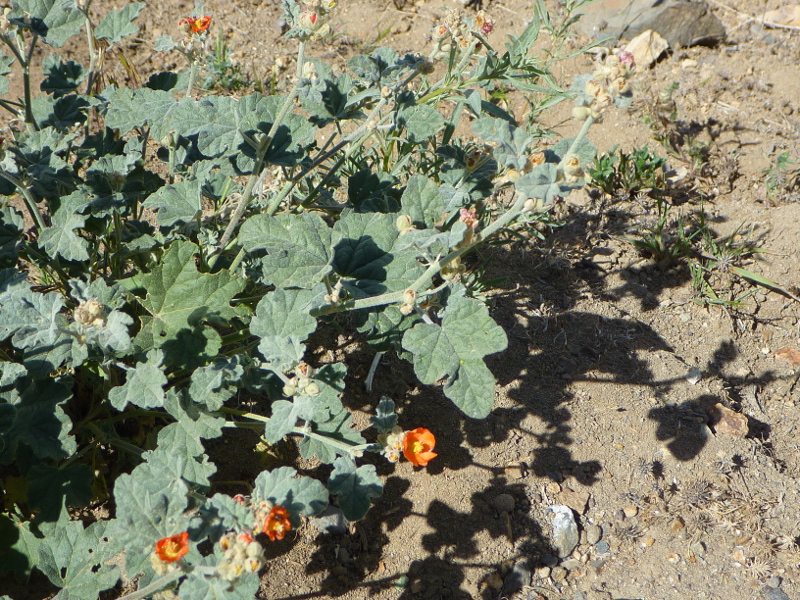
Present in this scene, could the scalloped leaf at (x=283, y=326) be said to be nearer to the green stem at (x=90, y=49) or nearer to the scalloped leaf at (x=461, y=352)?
the scalloped leaf at (x=461, y=352)

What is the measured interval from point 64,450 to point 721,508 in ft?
7.89

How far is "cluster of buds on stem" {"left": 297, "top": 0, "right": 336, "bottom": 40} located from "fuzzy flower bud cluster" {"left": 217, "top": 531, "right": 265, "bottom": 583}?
4.50ft

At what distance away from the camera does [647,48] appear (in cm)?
474

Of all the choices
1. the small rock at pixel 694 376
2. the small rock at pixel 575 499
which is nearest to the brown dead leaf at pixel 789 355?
the small rock at pixel 694 376

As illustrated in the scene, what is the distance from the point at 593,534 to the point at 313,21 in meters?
2.11

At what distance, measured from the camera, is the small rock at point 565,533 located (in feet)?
8.73

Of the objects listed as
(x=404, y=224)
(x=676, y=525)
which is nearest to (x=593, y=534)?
(x=676, y=525)

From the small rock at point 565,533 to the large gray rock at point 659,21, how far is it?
3444 millimetres

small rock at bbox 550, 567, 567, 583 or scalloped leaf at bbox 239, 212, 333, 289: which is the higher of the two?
scalloped leaf at bbox 239, 212, 333, 289

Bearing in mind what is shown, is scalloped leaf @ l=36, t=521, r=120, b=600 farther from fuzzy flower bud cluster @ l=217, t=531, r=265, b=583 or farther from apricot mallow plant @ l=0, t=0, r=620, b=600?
fuzzy flower bud cluster @ l=217, t=531, r=265, b=583

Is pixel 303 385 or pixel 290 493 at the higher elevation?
pixel 303 385

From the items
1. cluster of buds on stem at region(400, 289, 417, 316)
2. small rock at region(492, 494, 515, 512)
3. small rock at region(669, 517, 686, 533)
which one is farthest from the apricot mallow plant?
small rock at region(669, 517, 686, 533)

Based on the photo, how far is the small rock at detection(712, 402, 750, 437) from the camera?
297 cm

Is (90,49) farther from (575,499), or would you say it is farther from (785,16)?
(785,16)
